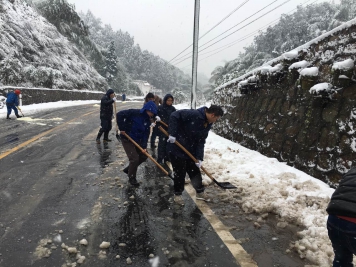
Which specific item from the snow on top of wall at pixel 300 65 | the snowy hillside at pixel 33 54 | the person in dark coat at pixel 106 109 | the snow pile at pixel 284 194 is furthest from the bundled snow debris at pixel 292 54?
the snowy hillside at pixel 33 54

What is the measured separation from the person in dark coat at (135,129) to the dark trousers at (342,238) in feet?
11.3

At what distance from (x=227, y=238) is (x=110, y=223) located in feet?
4.69

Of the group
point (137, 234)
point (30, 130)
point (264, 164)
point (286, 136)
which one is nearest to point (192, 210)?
point (137, 234)

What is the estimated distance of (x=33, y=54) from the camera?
3131 cm

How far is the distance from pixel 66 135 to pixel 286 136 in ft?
23.4

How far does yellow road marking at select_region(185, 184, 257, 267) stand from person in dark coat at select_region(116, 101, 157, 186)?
4.26 ft

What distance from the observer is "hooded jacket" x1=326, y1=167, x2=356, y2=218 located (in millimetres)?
1792

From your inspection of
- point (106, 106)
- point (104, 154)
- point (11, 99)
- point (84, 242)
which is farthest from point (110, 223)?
point (11, 99)

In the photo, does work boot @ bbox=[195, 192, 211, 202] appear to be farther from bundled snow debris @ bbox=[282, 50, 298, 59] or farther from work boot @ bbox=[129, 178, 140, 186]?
bundled snow debris @ bbox=[282, 50, 298, 59]

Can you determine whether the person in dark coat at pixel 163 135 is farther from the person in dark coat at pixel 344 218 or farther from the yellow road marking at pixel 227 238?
the person in dark coat at pixel 344 218

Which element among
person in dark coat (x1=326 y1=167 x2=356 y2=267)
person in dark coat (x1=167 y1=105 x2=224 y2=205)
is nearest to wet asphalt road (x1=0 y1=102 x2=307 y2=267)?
person in dark coat (x1=167 y1=105 x2=224 y2=205)

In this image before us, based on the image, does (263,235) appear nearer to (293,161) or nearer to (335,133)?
(335,133)

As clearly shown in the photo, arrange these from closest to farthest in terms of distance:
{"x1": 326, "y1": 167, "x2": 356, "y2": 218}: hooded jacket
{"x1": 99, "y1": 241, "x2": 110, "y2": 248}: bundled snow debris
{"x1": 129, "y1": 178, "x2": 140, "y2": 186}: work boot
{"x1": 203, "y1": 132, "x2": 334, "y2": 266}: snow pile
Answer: {"x1": 326, "y1": 167, "x2": 356, "y2": 218}: hooded jacket, {"x1": 99, "y1": 241, "x2": 110, "y2": 248}: bundled snow debris, {"x1": 203, "y1": 132, "x2": 334, "y2": 266}: snow pile, {"x1": 129, "y1": 178, "x2": 140, "y2": 186}: work boot

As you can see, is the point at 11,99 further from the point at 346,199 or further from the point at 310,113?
the point at 346,199
